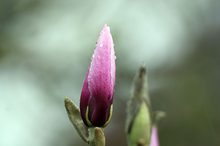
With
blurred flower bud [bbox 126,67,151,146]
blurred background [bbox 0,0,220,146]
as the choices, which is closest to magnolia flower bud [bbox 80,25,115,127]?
blurred flower bud [bbox 126,67,151,146]

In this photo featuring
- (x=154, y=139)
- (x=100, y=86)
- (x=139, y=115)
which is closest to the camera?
(x=100, y=86)

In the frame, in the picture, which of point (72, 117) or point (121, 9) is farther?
point (121, 9)

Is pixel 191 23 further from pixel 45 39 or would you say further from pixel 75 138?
pixel 75 138

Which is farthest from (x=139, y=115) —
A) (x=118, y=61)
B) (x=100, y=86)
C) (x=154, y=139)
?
(x=118, y=61)

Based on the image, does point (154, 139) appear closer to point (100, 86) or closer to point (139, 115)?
point (139, 115)

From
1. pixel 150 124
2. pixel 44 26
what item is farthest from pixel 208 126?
pixel 150 124

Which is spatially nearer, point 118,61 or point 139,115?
point 139,115

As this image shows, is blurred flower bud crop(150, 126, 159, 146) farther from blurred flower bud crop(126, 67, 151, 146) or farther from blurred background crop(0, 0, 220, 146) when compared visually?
blurred background crop(0, 0, 220, 146)

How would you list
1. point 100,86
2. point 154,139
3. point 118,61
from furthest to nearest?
point 118,61 → point 154,139 → point 100,86

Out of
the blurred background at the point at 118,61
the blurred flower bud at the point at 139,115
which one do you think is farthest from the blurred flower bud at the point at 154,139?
the blurred background at the point at 118,61
